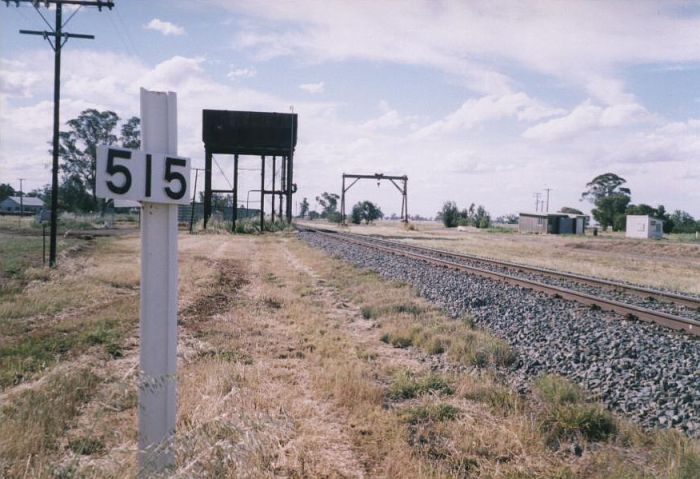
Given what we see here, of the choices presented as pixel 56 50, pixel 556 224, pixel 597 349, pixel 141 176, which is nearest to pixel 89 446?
pixel 141 176

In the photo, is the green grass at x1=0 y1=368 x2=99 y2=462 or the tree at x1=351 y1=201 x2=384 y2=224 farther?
the tree at x1=351 y1=201 x2=384 y2=224

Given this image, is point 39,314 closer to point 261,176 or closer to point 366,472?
point 366,472

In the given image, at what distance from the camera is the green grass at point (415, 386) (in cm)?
445

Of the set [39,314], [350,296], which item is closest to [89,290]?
[39,314]

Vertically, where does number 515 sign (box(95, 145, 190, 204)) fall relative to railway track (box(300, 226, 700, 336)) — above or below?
above

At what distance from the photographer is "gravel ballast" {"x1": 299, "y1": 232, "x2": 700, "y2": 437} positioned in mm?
4215

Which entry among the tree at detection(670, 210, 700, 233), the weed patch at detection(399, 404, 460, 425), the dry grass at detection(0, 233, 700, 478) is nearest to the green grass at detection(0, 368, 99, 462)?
the dry grass at detection(0, 233, 700, 478)

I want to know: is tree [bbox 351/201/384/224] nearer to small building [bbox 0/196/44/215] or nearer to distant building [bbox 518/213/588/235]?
distant building [bbox 518/213/588/235]

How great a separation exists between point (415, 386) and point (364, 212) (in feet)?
281

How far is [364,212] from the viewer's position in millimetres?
89812

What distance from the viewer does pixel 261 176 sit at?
1459 inches

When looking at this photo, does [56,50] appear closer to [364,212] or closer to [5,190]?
[364,212]

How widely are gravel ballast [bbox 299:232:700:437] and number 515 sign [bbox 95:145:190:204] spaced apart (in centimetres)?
366

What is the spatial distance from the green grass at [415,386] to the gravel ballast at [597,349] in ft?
2.42
